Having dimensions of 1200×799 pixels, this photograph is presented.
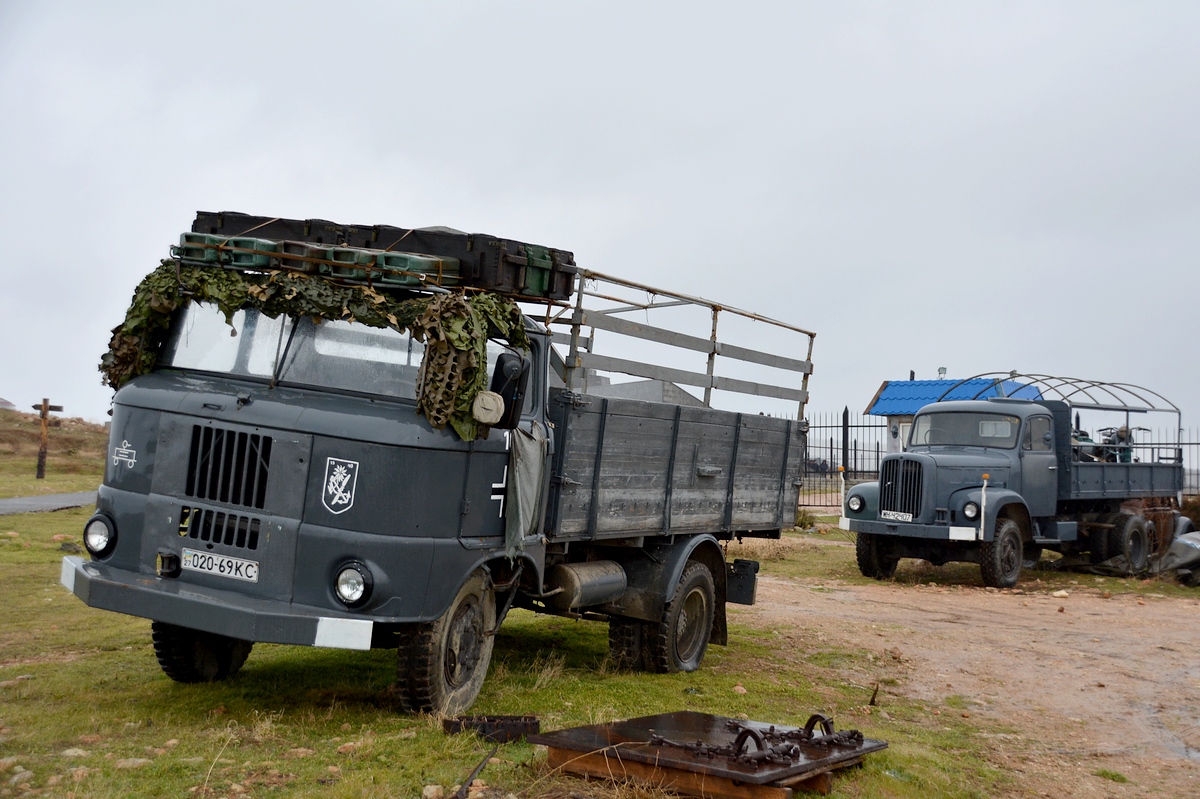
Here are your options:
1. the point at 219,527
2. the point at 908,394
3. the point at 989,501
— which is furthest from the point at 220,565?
the point at 908,394

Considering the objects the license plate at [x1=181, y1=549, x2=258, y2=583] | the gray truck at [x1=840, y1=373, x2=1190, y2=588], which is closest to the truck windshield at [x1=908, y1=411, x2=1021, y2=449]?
the gray truck at [x1=840, y1=373, x2=1190, y2=588]

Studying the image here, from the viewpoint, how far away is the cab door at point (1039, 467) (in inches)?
706

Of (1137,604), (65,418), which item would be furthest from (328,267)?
(65,418)

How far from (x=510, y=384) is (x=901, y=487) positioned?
39.2 ft

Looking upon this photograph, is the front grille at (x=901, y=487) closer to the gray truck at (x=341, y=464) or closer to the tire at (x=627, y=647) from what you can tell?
the tire at (x=627, y=647)

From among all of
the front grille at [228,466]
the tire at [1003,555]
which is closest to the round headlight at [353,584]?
the front grille at [228,466]

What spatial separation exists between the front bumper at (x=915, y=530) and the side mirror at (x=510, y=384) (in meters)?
11.6

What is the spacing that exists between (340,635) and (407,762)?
0.71 metres

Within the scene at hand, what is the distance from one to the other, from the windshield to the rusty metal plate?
2135 millimetres

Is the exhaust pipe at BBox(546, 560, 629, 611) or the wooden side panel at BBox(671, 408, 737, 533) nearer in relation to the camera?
the exhaust pipe at BBox(546, 560, 629, 611)

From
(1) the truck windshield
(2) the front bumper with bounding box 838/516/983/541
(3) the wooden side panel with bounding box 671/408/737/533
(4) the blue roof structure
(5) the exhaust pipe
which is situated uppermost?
(4) the blue roof structure

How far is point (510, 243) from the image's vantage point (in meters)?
6.84

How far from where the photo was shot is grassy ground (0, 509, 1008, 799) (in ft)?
17.0

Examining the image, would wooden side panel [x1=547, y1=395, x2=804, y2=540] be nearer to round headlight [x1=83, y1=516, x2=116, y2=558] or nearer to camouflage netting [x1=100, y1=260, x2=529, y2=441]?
camouflage netting [x1=100, y1=260, x2=529, y2=441]
